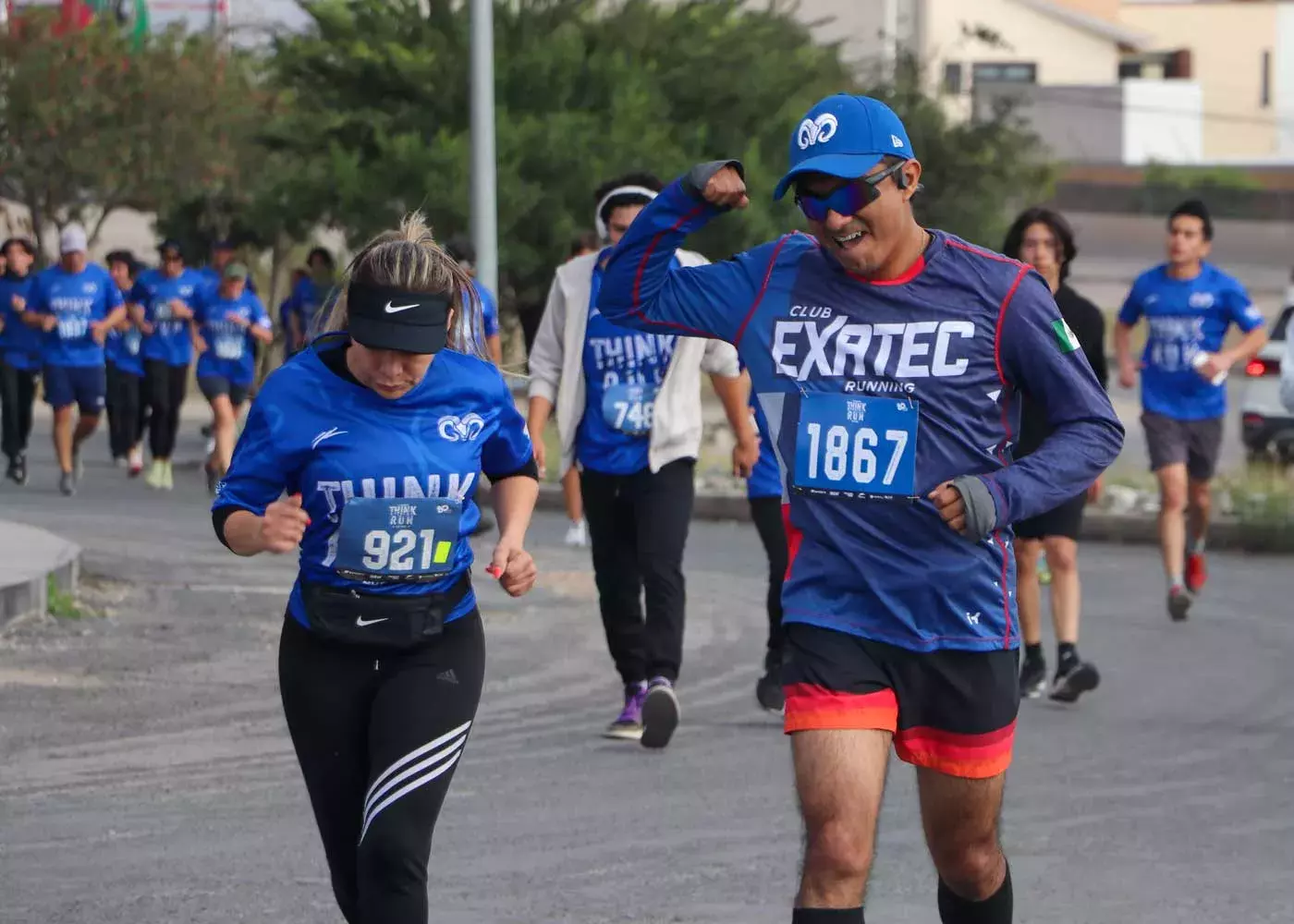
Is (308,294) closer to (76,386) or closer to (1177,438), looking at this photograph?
(76,386)

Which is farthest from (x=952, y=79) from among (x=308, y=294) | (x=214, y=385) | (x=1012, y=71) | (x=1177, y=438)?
(x=1012, y=71)

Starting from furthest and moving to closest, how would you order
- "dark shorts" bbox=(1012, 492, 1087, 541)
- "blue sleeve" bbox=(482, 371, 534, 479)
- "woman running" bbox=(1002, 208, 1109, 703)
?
1. "dark shorts" bbox=(1012, 492, 1087, 541)
2. "woman running" bbox=(1002, 208, 1109, 703)
3. "blue sleeve" bbox=(482, 371, 534, 479)

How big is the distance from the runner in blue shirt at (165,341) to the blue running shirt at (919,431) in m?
14.5

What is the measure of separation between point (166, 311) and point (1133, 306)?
9.54 m

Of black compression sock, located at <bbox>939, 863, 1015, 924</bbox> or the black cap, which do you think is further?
black compression sock, located at <bbox>939, 863, 1015, 924</bbox>

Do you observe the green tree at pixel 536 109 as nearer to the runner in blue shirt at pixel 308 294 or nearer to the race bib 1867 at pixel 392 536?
the runner in blue shirt at pixel 308 294

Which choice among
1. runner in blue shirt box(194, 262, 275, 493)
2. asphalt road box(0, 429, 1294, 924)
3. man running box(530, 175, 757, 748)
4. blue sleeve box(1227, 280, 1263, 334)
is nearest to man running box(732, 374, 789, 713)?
asphalt road box(0, 429, 1294, 924)

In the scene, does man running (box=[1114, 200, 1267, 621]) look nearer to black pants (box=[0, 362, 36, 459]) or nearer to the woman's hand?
the woman's hand

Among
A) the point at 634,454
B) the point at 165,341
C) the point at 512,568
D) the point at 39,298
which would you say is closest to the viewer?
the point at 512,568

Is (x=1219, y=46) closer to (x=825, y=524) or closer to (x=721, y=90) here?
(x=721, y=90)

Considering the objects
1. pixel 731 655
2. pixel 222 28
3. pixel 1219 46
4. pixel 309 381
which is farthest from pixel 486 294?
pixel 1219 46

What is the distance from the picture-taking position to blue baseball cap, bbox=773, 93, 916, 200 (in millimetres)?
4836

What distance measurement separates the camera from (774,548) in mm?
9656

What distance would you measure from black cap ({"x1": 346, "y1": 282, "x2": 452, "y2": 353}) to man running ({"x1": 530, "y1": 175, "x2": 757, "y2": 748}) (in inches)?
146
